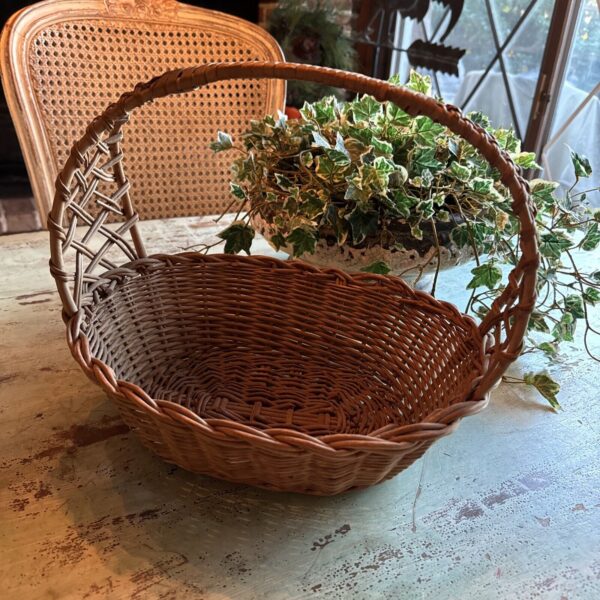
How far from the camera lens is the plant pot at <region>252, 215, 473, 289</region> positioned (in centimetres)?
67

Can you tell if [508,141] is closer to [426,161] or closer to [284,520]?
[426,161]

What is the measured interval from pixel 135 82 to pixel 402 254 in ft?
2.33

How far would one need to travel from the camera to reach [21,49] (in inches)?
34.8

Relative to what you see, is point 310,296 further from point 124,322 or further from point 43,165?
point 43,165

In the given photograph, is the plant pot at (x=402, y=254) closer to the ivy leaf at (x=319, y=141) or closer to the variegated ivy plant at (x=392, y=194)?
the variegated ivy plant at (x=392, y=194)

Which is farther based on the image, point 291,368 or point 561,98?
point 561,98

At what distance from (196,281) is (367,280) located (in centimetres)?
23

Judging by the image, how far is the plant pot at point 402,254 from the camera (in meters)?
0.67

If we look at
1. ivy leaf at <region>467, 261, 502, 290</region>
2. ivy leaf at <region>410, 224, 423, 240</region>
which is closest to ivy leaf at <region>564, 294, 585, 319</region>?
ivy leaf at <region>467, 261, 502, 290</region>

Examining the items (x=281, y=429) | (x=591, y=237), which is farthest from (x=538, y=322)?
(x=281, y=429)

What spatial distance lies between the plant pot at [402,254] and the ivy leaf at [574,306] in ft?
0.45

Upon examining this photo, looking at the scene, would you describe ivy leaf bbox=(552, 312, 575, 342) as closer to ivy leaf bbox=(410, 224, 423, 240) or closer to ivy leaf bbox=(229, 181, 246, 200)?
ivy leaf bbox=(410, 224, 423, 240)

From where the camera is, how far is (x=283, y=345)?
70cm

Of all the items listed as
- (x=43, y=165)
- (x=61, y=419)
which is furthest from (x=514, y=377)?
(x=43, y=165)
